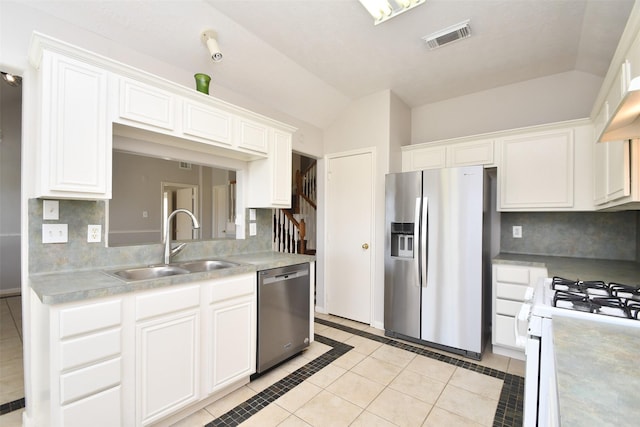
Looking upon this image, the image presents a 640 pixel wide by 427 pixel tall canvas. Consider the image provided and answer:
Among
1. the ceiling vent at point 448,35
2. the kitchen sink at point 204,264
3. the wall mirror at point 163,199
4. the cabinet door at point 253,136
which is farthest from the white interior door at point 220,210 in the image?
the ceiling vent at point 448,35

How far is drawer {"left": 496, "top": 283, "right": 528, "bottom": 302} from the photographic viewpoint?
8.54 ft

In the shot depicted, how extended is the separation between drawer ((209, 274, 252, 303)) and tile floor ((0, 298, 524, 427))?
728mm

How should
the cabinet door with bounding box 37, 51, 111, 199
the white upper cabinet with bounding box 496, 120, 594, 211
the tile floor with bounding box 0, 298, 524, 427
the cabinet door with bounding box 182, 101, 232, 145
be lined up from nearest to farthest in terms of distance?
the cabinet door with bounding box 37, 51, 111, 199 → the tile floor with bounding box 0, 298, 524, 427 → the cabinet door with bounding box 182, 101, 232, 145 → the white upper cabinet with bounding box 496, 120, 594, 211

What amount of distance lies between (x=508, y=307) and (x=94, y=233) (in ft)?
11.0

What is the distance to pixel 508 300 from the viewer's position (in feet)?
8.71

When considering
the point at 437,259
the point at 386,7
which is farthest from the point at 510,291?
the point at 386,7

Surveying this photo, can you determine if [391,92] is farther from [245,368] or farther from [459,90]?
[245,368]

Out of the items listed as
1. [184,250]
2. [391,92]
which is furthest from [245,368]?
[391,92]

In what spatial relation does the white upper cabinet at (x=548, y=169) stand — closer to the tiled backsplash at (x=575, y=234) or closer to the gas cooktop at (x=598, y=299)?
the tiled backsplash at (x=575, y=234)

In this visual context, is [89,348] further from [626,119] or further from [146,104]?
[626,119]

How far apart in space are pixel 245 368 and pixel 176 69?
2.40 metres

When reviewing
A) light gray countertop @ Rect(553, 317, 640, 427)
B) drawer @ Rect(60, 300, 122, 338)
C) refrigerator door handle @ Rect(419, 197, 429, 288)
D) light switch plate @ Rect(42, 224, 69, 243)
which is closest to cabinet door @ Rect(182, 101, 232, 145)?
light switch plate @ Rect(42, 224, 69, 243)

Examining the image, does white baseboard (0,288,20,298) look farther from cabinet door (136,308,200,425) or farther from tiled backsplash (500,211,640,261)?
tiled backsplash (500,211,640,261)

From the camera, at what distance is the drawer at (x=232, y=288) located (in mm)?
1984
